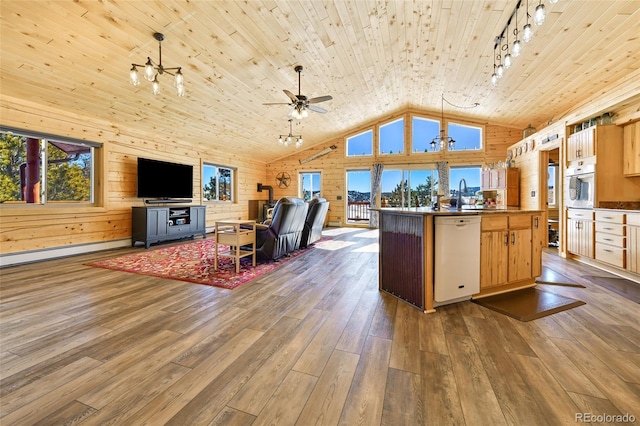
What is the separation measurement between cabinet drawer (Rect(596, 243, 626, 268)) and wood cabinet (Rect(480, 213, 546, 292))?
1.36 meters

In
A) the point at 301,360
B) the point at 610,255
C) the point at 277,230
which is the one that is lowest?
the point at 301,360

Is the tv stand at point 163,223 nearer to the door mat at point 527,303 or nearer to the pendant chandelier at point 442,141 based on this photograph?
Answer: the door mat at point 527,303

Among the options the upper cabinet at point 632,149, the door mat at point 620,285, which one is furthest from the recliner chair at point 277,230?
the upper cabinet at point 632,149

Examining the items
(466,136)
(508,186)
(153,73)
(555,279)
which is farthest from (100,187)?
(466,136)

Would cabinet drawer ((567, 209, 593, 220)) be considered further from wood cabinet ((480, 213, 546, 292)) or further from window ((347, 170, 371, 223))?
window ((347, 170, 371, 223))

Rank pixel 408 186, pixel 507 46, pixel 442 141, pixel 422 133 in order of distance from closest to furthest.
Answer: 1. pixel 507 46
2. pixel 442 141
3. pixel 422 133
4. pixel 408 186

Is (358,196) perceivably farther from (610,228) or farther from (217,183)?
(610,228)

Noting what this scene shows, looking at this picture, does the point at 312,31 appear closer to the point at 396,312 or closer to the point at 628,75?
the point at 396,312

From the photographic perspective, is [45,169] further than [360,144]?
No

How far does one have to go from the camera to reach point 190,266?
404cm

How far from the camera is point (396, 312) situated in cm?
245

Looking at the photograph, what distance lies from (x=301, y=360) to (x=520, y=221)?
9.35 ft

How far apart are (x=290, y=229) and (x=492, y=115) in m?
6.80

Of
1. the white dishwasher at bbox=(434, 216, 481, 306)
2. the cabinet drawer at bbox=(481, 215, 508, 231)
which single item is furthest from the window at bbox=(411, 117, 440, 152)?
the white dishwasher at bbox=(434, 216, 481, 306)
